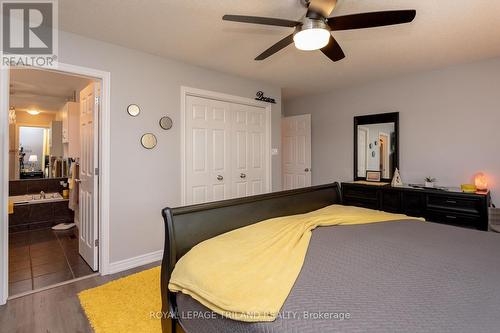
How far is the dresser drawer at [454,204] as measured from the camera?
288 centimetres

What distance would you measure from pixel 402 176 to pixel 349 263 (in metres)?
3.05

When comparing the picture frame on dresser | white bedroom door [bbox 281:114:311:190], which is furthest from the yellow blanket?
white bedroom door [bbox 281:114:311:190]

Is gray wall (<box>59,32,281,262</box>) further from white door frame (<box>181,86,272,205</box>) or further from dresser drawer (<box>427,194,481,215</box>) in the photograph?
dresser drawer (<box>427,194,481,215</box>)

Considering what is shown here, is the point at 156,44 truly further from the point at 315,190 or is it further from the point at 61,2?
the point at 315,190

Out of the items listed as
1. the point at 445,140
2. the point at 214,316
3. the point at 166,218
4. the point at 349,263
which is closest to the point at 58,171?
the point at 166,218

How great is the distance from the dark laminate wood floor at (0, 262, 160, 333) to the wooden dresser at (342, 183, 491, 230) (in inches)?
139

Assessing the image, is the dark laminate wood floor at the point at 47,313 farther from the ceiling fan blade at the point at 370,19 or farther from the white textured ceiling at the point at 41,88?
the ceiling fan blade at the point at 370,19

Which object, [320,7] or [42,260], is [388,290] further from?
[42,260]

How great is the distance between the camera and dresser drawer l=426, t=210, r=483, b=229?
114 inches

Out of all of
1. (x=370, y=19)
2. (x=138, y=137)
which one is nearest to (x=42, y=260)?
(x=138, y=137)

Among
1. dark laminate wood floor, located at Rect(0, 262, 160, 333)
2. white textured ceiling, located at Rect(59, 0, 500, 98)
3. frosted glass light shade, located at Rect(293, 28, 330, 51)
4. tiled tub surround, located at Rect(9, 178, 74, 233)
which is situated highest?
white textured ceiling, located at Rect(59, 0, 500, 98)

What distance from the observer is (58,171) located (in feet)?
16.4

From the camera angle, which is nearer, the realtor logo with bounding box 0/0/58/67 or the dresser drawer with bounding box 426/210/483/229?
the realtor logo with bounding box 0/0/58/67

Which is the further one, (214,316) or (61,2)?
(61,2)
